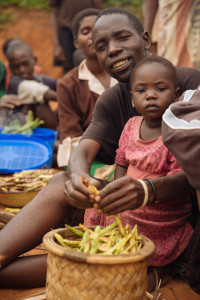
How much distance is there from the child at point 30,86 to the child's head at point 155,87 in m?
3.42

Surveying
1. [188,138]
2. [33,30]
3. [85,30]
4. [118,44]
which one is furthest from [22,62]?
[33,30]

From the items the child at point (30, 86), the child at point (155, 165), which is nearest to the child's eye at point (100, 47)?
the child at point (155, 165)

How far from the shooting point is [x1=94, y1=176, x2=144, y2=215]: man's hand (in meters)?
1.84

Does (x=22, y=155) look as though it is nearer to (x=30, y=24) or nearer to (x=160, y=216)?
(x=160, y=216)

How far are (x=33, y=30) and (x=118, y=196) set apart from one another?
1234 centimetres

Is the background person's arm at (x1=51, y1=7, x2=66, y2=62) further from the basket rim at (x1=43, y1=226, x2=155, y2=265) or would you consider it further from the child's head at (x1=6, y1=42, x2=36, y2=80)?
the basket rim at (x1=43, y1=226, x2=155, y2=265)

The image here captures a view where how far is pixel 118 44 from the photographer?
2.63m

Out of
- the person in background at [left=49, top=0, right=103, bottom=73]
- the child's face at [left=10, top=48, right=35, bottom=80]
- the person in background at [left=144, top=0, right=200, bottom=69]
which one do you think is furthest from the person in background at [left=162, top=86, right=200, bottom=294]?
the person in background at [left=49, top=0, right=103, bottom=73]

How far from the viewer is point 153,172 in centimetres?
223

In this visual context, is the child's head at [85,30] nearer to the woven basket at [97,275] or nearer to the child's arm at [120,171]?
the child's arm at [120,171]

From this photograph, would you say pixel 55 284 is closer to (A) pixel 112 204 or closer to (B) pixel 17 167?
(A) pixel 112 204

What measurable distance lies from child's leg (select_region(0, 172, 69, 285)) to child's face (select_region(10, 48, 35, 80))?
4092 millimetres

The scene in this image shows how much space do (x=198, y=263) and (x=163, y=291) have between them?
0.33 metres

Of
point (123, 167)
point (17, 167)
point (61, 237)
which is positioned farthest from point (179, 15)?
point (61, 237)
